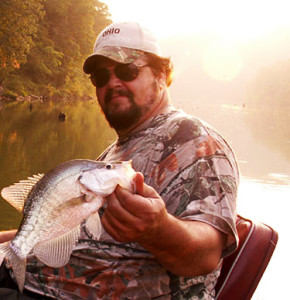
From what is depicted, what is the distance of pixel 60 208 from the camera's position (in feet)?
6.83

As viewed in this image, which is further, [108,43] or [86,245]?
[108,43]

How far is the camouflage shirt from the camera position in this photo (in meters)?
2.23

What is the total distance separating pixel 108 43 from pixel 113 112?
0.57 metres

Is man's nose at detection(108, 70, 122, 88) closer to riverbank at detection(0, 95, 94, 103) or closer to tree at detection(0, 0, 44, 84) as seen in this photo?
tree at detection(0, 0, 44, 84)

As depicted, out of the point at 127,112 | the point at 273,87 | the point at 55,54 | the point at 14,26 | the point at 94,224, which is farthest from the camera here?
the point at 273,87

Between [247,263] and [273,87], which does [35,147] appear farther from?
[273,87]

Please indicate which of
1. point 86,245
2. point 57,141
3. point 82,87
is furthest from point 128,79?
point 82,87

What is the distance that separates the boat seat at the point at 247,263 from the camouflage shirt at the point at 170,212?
16 cm

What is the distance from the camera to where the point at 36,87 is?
43.4 metres

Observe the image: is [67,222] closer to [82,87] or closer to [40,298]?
[40,298]

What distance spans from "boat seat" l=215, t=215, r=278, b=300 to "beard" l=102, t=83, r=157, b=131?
116cm

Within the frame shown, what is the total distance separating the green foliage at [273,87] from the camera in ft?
394

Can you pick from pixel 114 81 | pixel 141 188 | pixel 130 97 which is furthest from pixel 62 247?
pixel 114 81

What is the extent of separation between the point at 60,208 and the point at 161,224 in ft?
1.80
